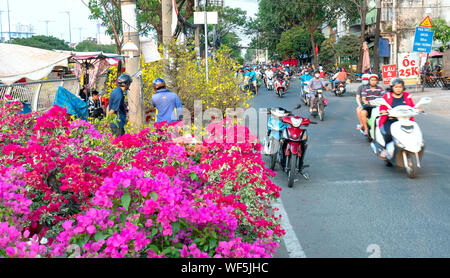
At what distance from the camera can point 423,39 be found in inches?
875

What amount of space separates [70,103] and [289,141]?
5.64 m

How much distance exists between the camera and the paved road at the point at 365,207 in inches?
198

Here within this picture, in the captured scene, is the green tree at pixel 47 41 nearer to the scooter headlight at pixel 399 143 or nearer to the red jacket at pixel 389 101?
the red jacket at pixel 389 101

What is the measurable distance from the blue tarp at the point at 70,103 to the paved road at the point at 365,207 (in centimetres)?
504

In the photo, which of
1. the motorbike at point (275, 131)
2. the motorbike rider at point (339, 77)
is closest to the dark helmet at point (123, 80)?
the motorbike at point (275, 131)

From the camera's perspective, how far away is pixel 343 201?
683 centimetres

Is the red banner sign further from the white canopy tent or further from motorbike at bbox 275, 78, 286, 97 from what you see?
the white canopy tent

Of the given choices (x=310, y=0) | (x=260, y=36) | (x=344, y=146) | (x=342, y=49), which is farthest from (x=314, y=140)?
(x=260, y=36)

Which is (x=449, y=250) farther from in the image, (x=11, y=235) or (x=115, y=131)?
→ (x=115, y=131)

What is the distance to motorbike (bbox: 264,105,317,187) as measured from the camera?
7.91 meters

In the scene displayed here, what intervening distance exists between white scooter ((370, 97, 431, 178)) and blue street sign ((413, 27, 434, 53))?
595 inches

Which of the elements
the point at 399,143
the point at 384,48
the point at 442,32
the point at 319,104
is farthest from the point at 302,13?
the point at 399,143

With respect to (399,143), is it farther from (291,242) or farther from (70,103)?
(70,103)
